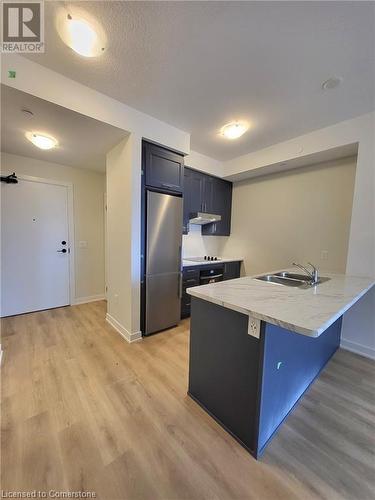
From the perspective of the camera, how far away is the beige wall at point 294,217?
9.23 ft

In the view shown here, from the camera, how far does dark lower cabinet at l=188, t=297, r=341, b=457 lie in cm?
117

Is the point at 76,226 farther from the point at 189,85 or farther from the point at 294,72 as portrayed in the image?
the point at 294,72

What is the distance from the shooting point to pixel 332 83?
183 cm

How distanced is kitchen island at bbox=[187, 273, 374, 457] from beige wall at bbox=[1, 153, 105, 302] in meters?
2.92

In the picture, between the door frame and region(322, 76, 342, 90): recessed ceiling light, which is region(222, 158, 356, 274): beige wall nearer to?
region(322, 76, 342, 90): recessed ceiling light

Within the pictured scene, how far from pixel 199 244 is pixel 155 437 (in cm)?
311

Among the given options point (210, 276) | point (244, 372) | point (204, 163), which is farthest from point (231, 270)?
point (244, 372)

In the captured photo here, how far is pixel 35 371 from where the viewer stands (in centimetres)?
188

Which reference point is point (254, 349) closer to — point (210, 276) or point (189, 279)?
point (189, 279)

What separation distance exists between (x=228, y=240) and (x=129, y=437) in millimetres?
3593

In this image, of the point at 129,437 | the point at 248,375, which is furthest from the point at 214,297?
the point at 129,437

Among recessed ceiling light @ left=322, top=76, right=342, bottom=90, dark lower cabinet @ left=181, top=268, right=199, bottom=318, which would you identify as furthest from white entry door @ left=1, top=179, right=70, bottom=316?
recessed ceiling light @ left=322, top=76, right=342, bottom=90

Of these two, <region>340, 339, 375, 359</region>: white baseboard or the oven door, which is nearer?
<region>340, 339, 375, 359</region>: white baseboard

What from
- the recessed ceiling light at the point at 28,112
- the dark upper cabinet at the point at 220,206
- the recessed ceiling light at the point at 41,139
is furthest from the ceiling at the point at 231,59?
the dark upper cabinet at the point at 220,206
